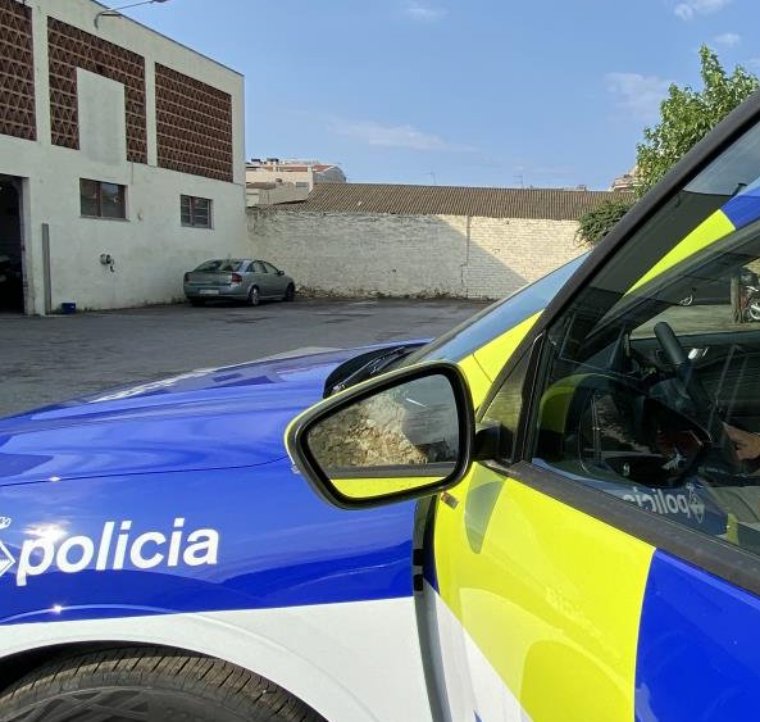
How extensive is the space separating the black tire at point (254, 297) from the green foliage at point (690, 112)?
42.7ft

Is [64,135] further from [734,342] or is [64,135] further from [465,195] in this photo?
[465,195]

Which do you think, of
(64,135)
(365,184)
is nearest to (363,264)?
(64,135)

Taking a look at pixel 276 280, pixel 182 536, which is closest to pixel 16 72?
pixel 276 280

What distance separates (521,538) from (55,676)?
984 mm

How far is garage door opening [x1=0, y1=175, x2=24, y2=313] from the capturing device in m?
20.1

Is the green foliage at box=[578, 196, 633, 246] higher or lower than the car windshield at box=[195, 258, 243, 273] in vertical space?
higher

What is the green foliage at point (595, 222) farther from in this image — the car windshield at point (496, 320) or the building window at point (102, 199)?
the car windshield at point (496, 320)

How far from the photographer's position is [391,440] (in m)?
1.53

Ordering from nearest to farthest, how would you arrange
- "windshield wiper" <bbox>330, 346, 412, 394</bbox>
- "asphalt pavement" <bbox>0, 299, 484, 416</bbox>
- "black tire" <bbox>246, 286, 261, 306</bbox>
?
"windshield wiper" <bbox>330, 346, 412, 394</bbox>
"asphalt pavement" <bbox>0, 299, 484, 416</bbox>
"black tire" <bbox>246, 286, 261, 306</bbox>

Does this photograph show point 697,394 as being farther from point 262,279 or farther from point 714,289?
point 262,279

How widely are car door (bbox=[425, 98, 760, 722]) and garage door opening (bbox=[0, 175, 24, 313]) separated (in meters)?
19.2

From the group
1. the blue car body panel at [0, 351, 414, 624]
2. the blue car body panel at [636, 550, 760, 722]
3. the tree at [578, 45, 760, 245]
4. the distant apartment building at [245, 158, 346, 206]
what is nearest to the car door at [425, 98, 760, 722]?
the blue car body panel at [636, 550, 760, 722]

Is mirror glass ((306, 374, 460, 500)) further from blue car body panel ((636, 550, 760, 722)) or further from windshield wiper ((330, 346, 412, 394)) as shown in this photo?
windshield wiper ((330, 346, 412, 394))

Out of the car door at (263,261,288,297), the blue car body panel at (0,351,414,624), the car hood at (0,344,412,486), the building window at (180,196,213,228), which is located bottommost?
the car door at (263,261,288,297)
